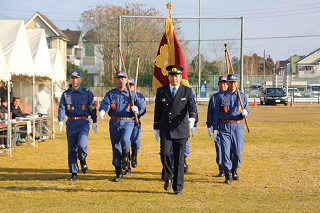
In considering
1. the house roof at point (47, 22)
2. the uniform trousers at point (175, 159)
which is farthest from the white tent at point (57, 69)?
the house roof at point (47, 22)

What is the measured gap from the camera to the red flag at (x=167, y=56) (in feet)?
39.0

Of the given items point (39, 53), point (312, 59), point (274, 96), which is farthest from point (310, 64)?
point (39, 53)

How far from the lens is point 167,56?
1206cm

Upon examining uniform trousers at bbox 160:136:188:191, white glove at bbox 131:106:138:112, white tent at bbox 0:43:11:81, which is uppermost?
white tent at bbox 0:43:11:81

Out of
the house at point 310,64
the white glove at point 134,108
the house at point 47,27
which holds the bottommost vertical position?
the white glove at point 134,108

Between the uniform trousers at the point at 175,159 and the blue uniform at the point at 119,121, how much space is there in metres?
1.47

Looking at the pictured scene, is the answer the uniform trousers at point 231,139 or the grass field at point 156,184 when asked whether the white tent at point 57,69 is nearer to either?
the grass field at point 156,184

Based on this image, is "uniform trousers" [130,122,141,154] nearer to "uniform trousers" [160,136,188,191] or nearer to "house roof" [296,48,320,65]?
"uniform trousers" [160,136,188,191]

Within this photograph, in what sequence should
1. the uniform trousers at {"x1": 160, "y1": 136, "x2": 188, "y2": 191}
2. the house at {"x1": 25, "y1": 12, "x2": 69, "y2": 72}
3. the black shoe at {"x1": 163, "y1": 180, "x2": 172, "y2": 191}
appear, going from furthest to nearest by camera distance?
1. the house at {"x1": 25, "y1": 12, "x2": 69, "y2": 72}
2. the black shoe at {"x1": 163, "y1": 180, "x2": 172, "y2": 191}
3. the uniform trousers at {"x1": 160, "y1": 136, "x2": 188, "y2": 191}

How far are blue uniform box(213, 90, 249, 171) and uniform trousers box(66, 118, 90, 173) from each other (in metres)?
2.60

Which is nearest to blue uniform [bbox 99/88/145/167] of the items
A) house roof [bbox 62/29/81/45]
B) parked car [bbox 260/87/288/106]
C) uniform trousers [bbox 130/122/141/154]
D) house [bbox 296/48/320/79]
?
uniform trousers [bbox 130/122/141/154]

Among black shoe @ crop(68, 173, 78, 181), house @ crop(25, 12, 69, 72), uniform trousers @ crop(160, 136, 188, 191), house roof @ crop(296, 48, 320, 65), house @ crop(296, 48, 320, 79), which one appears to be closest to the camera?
uniform trousers @ crop(160, 136, 188, 191)

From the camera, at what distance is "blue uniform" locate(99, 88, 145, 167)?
9516 mm

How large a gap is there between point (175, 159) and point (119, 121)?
72.7 inches
